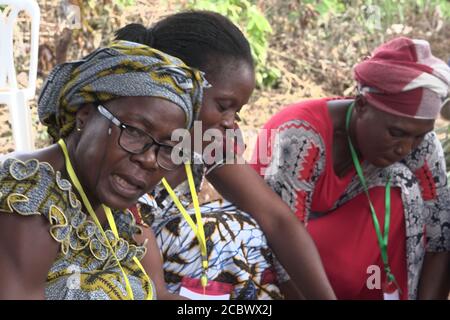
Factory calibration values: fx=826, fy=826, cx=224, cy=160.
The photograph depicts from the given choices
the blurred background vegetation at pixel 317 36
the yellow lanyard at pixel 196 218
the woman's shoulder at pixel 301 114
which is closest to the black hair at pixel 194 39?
the yellow lanyard at pixel 196 218

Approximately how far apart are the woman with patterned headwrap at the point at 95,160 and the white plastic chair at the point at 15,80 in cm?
186

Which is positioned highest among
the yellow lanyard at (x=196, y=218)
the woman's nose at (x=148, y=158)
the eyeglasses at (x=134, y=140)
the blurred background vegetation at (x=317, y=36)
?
the eyeglasses at (x=134, y=140)

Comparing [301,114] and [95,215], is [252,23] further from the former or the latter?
[95,215]

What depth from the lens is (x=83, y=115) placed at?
194 cm

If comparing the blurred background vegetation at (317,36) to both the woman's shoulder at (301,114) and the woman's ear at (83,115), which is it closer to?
the woman's shoulder at (301,114)

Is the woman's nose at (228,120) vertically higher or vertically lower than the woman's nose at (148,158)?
lower

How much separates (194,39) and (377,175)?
97 cm

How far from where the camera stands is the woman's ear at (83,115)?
1.94 m

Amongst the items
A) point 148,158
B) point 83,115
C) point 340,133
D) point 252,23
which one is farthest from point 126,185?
point 252,23

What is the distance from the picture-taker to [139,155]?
6.21ft

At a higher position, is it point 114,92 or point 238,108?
point 114,92

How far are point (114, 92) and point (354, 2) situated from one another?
16.3 feet
